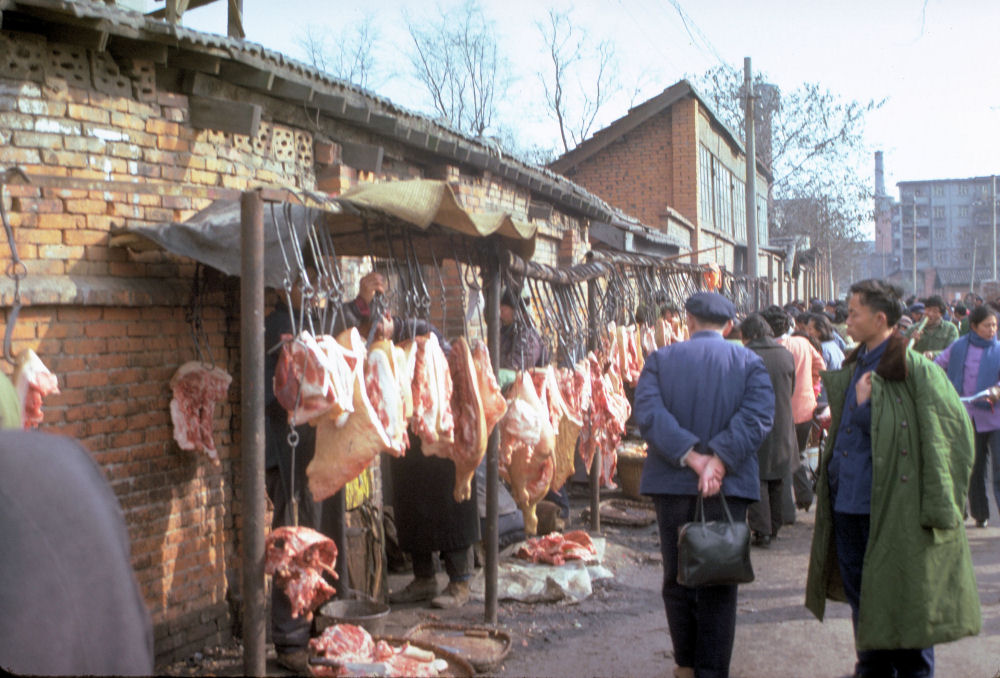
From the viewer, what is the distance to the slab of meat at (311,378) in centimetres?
444

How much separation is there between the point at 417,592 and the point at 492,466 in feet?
4.18

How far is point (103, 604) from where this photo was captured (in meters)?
1.66

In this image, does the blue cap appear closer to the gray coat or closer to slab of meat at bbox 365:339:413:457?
slab of meat at bbox 365:339:413:457

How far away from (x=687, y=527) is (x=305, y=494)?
237cm

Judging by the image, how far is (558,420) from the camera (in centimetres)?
677

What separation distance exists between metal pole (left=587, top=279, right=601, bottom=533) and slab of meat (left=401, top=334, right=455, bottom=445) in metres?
3.29

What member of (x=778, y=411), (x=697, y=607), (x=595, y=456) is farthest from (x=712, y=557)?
(x=595, y=456)

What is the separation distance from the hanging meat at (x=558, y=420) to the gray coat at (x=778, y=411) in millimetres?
1733

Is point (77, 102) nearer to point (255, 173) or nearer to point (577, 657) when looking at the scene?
→ point (255, 173)

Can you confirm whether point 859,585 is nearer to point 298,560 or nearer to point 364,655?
point 364,655

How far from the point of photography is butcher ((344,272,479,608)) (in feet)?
21.8

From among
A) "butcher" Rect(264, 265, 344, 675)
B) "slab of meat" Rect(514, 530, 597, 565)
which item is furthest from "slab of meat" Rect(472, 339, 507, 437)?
"slab of meat" Rect(514, 530, 597, 565)

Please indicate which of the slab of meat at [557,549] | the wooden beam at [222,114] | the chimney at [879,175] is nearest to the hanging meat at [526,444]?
the slab of meat at [557,549]

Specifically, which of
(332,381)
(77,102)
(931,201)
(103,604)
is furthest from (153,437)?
(931,201)
